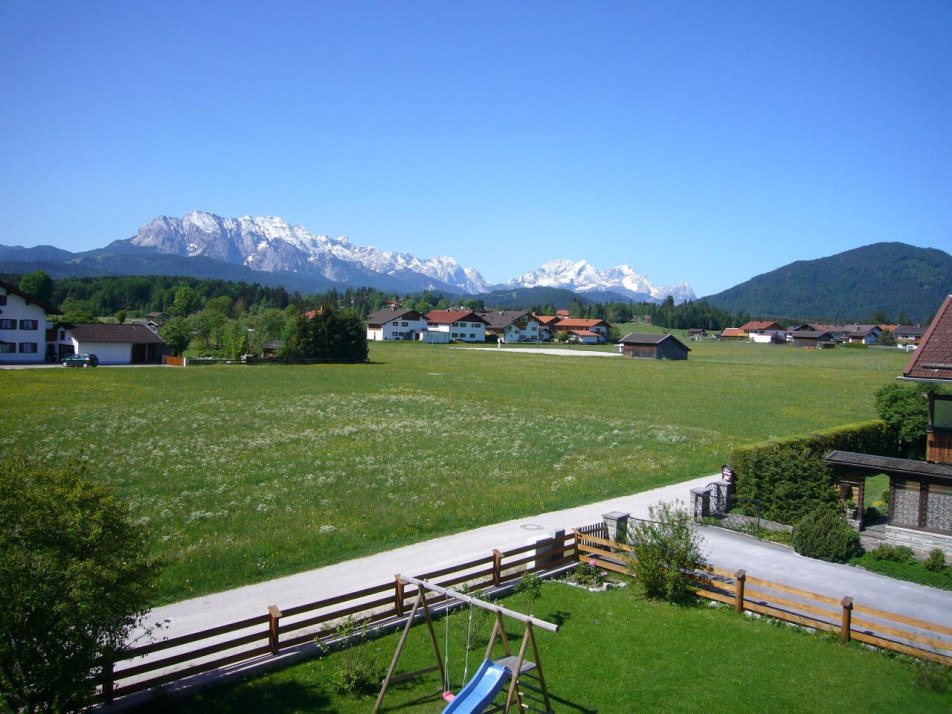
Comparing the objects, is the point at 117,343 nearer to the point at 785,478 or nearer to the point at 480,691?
the point at 785,478

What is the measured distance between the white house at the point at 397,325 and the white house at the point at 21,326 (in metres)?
88.6

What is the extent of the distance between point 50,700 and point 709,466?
92.5 feet

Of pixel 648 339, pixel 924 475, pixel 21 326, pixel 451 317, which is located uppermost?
pixel 451 317

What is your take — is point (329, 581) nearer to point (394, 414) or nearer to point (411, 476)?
point (411, 476)

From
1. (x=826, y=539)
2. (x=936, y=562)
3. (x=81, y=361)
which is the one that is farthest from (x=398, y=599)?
(x=81, y=361)

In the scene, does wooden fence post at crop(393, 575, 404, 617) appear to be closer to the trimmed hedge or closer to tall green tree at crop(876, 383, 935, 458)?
the trimmed hedge

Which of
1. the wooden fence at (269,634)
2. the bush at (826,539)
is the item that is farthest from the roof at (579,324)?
the wooden fence at (269,634)

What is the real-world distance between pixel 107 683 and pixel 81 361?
7557 cm

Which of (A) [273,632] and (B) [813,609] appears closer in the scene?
(A) [273,632]

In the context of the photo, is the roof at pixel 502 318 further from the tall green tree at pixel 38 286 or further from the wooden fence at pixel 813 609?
the wooden fence at pixel 813 609

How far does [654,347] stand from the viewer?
118 meters

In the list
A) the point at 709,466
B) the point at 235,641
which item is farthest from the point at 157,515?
the point at 709,466

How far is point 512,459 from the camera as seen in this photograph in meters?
31.1

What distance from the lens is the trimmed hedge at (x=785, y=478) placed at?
73.7 feet
